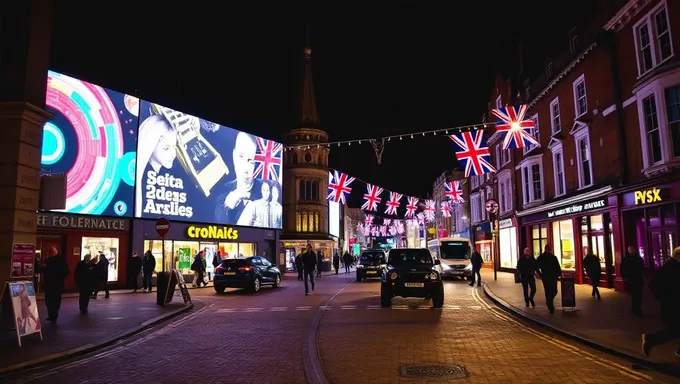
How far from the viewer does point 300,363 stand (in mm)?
8047

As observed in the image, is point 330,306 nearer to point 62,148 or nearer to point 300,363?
point 300,363

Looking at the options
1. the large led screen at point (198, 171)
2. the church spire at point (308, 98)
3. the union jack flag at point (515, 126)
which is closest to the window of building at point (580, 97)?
the union jack flag at point (515, 126)

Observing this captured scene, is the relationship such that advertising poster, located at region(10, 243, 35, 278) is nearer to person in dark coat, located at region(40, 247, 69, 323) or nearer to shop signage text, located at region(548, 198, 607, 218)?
person in dark coat, located at region(40, 247, 69, 323)

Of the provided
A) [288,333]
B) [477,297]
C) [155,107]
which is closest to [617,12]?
[477,297]

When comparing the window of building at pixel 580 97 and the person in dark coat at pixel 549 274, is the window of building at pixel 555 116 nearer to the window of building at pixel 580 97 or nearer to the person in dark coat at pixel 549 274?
the window of building at pixel 580 97

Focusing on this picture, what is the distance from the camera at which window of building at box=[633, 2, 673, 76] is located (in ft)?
53.9

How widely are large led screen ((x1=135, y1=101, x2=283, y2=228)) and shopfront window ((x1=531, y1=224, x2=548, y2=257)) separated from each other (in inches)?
654

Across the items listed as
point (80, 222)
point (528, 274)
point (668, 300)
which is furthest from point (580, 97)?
point (80, 222)

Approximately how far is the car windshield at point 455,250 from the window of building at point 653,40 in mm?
15773

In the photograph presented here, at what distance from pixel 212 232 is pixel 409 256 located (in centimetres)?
1751

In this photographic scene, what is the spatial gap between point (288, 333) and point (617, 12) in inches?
673

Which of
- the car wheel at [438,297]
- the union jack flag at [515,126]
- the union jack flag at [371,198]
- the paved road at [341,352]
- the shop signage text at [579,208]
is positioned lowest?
the paved road at [341,352]

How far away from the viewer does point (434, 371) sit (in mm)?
7371

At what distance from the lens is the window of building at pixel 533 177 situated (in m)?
28.4
